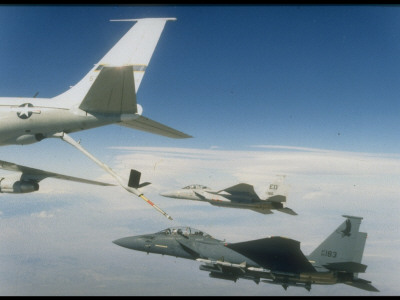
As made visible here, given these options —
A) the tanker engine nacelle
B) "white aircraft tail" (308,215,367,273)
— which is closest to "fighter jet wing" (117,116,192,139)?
the tanker engine nacelle

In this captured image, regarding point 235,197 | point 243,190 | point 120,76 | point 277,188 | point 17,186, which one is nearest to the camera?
point 120,76

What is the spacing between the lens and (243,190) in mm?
21625

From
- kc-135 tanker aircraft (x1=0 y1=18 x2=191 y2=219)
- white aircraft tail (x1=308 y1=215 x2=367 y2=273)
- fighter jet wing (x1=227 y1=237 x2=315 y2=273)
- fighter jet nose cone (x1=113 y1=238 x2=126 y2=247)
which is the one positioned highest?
kc-135 tanker aircraft (x1=0 y1=18 x2=191 y2=219)

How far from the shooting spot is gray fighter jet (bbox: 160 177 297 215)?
21766 millimetres

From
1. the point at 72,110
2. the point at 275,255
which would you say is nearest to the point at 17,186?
the point at 72,110

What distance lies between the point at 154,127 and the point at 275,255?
10.1 metres

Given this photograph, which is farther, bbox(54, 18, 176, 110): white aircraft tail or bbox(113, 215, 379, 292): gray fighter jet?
bbox(113, 215, 379, 292): gray fighter jet

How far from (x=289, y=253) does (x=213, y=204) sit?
7086 mm

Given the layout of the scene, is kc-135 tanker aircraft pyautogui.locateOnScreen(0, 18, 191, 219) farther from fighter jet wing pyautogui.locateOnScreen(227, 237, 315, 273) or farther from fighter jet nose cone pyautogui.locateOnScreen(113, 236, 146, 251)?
fighter jet wing pyautogui.locateOnScreen(227, 237, 315, 273)

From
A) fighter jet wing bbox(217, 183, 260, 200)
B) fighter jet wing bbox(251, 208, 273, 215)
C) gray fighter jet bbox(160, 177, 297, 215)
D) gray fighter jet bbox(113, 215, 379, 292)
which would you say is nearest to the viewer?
gray fighter jet bbox(113, 215, 379, 292)

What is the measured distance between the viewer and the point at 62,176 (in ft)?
44.1

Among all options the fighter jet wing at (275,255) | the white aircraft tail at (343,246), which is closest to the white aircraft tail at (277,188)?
the white aircraft tail at (343,246)

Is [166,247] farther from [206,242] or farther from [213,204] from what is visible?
[213,204]

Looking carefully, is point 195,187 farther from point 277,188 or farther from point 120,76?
point 120,76
